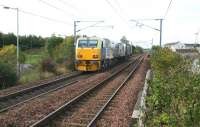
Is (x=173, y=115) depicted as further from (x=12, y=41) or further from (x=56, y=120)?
(x=12, y=41)

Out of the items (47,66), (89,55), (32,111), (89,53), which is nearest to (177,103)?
(32,111)

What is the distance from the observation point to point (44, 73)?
30047 millimetres

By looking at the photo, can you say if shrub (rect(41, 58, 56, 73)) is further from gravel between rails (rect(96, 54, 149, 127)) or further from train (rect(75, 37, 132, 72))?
gravel between rails (rect(96, 54, 149, 127))

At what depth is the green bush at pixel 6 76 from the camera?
21927mm

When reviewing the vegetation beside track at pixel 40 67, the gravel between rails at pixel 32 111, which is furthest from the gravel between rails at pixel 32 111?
the vegetation beside track at pixel 40 67

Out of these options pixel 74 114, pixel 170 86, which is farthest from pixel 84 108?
pixel 170 86

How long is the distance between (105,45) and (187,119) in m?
29.0

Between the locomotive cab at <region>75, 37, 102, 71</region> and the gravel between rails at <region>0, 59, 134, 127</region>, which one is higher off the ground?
the locomotive cab at <region>75, 37, 102, 71</region>

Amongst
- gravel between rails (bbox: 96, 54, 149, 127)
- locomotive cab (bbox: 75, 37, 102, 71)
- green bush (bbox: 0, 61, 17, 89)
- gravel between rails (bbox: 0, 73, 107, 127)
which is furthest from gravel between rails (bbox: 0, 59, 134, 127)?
locomotive cab (bbox: 75, 37, 102, 71)

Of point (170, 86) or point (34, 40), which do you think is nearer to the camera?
point (170, 86)

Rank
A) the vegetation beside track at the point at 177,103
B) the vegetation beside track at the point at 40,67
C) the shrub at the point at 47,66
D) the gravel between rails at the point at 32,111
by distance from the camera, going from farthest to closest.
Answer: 1. the shrub at the point at 47,66
2. the vegetation beside track at the point at 40,67
3. the gravel between rails at the point at 32,111
4. the vegetation beside track at the point at 177,103

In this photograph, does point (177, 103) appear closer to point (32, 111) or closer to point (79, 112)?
point (79, 112)

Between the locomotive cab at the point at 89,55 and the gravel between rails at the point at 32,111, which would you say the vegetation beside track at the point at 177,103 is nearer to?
the gravel between rails at the point at 32,111

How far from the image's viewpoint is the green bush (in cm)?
2193
